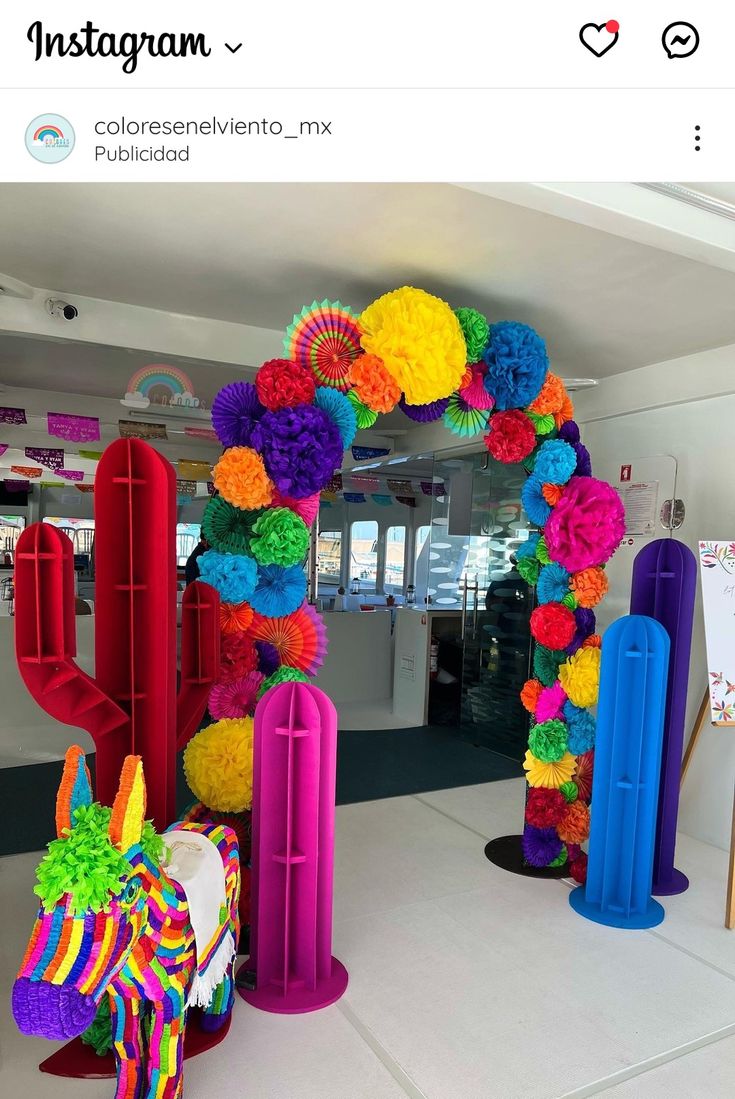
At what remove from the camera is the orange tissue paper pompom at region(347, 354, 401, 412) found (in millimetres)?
3010

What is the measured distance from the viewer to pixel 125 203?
256 centimetres

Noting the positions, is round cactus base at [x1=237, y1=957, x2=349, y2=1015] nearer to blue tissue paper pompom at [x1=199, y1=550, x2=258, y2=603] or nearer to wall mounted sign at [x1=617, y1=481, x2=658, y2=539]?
blue tissue paper pompom at [x1=199, y1=550, x2=258, y2=603]

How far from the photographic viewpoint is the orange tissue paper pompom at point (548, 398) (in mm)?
3424

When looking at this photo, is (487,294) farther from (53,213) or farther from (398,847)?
(398,847)

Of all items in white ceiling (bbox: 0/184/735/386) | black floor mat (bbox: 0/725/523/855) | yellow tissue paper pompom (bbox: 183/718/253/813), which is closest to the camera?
white ceiling (bbox: 0/184/735/386)

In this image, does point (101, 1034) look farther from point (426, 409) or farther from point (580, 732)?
point (426, 409)

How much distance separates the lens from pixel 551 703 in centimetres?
351

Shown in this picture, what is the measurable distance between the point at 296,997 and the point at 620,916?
56.5 inches

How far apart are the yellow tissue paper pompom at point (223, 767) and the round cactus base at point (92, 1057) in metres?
0.69

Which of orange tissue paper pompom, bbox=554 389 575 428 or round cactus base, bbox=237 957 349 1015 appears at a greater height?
orange tissue paper pompom, bbox=554 389 575 428
